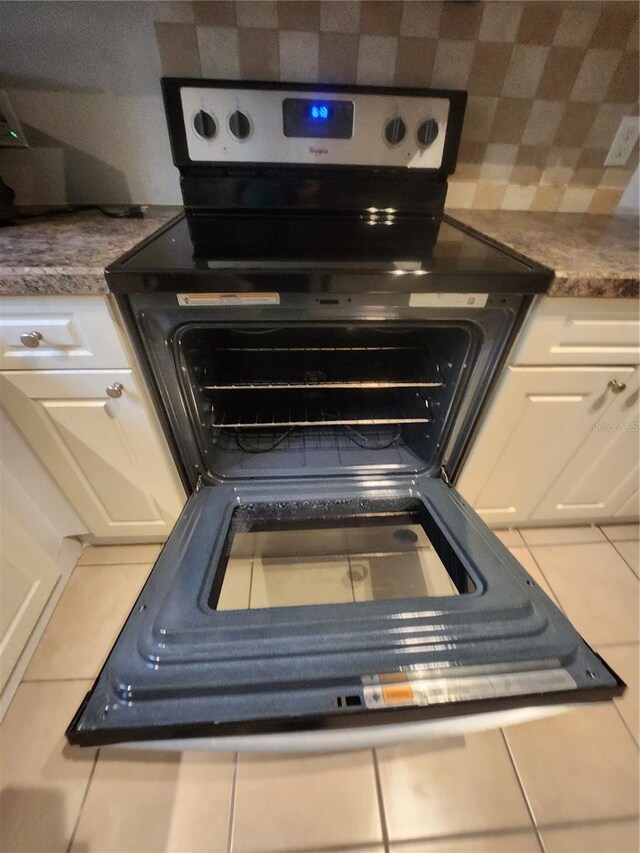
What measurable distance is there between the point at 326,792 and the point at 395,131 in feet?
5.25

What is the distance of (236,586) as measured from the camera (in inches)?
29.9

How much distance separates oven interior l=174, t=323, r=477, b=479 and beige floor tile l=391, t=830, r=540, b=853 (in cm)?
81

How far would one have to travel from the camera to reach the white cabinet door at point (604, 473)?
968mm

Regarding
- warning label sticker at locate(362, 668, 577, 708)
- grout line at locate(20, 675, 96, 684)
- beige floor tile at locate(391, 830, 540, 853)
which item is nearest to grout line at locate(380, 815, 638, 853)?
beige floor tile at locate(391, 830, 540, 853)

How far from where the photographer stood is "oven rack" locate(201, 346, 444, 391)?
1.03m

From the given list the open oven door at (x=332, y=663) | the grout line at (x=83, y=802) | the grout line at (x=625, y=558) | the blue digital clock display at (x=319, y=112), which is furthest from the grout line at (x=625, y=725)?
the blue digital clock display at (x=319, y=112)

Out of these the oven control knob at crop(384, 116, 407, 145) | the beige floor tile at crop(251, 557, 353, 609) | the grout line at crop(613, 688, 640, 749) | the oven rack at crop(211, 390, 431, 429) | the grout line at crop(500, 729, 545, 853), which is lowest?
the grout line at crop(500, 729, 545, 853)

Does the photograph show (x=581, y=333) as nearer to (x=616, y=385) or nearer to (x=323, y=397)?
(x=616, y=385)

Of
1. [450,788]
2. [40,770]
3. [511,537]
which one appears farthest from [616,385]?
[40,770]

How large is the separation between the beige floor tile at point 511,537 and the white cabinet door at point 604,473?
0.41 ft

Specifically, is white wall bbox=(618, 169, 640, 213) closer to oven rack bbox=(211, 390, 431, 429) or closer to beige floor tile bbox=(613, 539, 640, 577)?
oven rack bbox=(211, 390, 431, 429)

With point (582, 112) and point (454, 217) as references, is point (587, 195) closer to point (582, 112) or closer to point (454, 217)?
point (582, 112)

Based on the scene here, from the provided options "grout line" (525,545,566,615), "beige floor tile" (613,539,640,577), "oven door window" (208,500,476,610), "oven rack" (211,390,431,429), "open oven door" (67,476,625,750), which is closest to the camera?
"open oven door" (67,476,625,750)

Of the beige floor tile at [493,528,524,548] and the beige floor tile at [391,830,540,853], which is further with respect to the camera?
the beige floor tile at [493,528,524,548]
